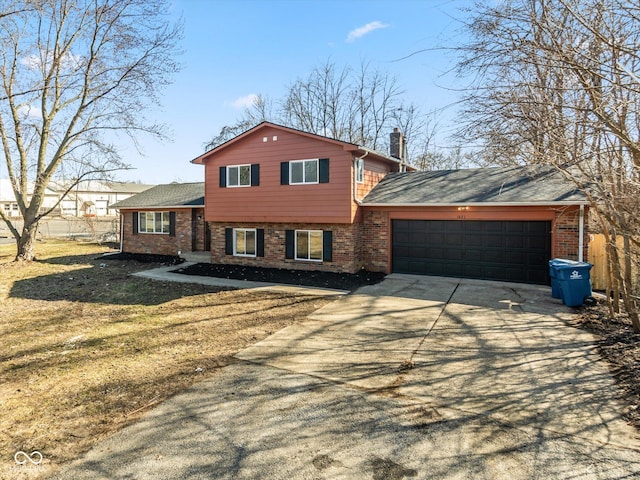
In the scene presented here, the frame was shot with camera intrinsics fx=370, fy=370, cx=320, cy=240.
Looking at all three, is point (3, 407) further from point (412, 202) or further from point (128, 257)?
point (128, 257)

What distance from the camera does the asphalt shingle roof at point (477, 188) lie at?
10.9 m

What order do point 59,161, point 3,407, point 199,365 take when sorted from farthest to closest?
point 59,161 < point 199,365 < point 3,407

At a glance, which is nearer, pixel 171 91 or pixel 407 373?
pixel 407 373

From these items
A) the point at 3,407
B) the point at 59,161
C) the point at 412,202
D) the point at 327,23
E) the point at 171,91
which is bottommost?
the point at 3,407

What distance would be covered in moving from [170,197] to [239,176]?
692 cm

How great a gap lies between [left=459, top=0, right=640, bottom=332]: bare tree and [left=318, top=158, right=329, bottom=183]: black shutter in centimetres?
689

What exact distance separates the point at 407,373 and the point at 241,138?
11900 millimetres

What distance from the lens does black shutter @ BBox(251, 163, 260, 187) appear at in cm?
1449

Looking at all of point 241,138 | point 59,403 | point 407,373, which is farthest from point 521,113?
point 241,138

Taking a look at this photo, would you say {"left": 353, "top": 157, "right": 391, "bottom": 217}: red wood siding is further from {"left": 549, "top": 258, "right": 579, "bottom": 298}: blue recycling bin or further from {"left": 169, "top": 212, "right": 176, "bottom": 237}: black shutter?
{"left": 169, "top": 212, "right": 176, "bottom": 237}: black shutter

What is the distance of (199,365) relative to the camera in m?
5.72

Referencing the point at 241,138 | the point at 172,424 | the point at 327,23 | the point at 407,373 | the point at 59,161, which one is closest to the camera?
the point at 172,424

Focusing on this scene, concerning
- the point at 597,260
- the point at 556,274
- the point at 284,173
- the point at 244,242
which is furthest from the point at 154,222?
the point at 597,260

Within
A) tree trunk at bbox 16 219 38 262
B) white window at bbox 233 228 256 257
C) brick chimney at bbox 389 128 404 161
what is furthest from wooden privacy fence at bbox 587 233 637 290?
tree trunk at bbox 16 219 38 262
